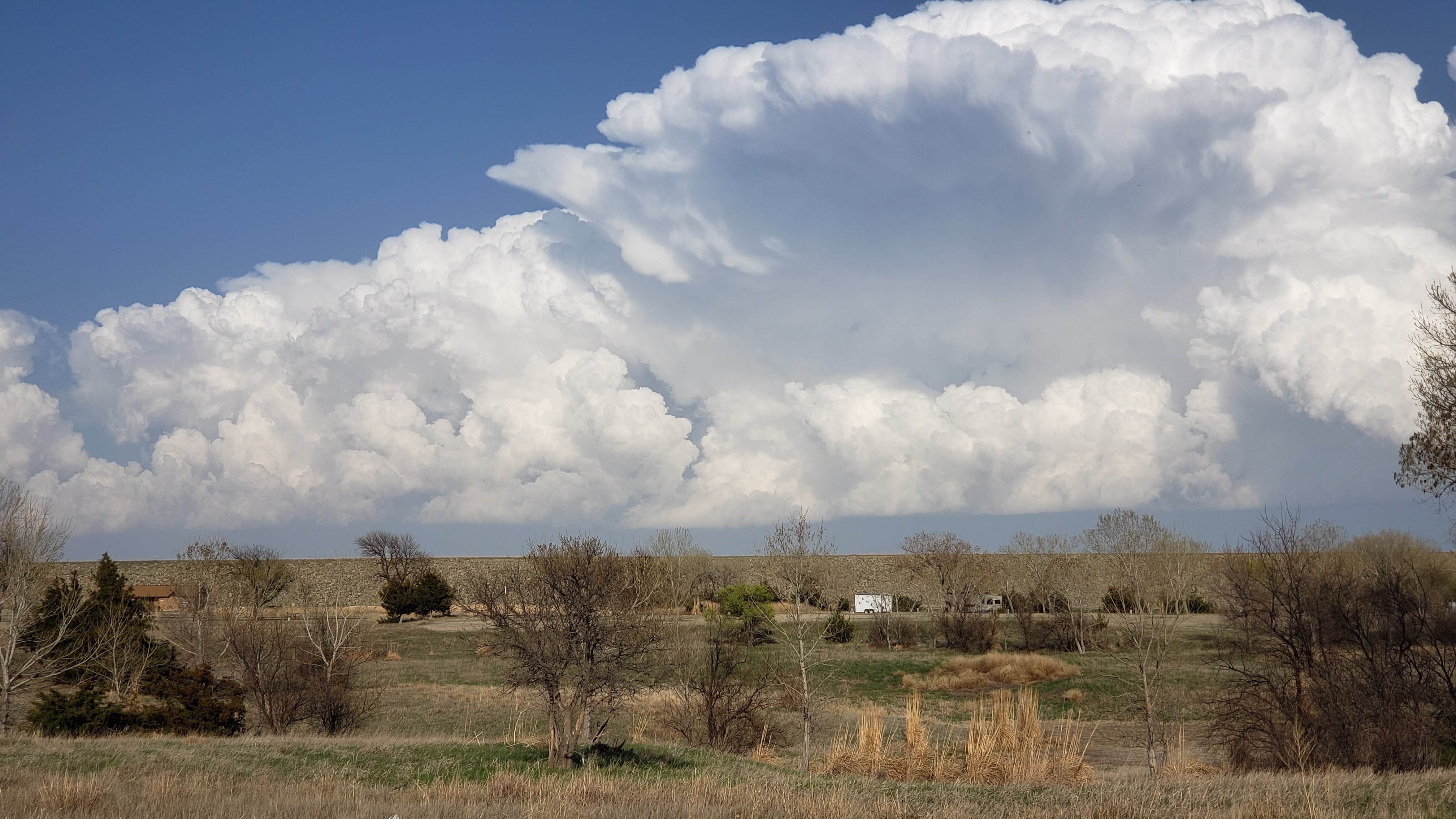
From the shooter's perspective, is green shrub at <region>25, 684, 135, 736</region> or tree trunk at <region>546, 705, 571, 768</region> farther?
green shrub at <region>25, 684, 135, 736</region>

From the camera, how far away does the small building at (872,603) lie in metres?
74.8

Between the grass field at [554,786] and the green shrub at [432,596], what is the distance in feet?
142

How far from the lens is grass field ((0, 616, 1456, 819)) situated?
12.2 m

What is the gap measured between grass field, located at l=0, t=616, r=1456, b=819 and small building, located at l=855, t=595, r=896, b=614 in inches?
1696

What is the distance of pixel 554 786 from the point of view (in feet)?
47.2

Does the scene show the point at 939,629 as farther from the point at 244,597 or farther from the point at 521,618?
the point at 521,618

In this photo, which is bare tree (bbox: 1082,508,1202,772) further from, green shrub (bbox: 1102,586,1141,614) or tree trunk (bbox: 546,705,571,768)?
tree trunk (bbox: 546,705,571,768)

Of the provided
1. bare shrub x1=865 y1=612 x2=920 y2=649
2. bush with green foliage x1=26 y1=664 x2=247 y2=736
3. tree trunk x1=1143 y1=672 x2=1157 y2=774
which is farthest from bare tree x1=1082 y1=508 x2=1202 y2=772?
bush with green foliage x1=26 y1=664 x2=247 y2=736

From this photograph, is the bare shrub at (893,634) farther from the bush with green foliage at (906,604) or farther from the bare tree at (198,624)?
the bare tree at (198,624)

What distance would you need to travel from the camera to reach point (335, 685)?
109 ft

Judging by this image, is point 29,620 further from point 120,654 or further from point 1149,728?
point 1149,728

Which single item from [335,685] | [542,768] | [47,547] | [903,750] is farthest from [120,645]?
[903,750]

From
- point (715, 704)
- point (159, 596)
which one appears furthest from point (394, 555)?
point (715, 704)

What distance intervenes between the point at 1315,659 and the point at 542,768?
21539 mm
